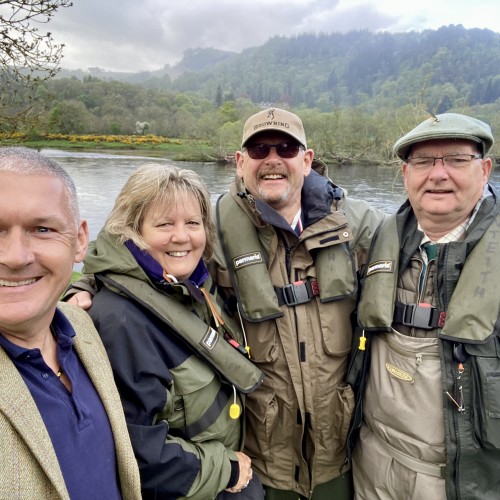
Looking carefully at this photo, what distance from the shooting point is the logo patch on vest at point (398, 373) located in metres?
2.31

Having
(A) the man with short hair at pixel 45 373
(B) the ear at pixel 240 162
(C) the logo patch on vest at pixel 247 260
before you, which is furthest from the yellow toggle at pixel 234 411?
(B) the ear at pixel 240 162

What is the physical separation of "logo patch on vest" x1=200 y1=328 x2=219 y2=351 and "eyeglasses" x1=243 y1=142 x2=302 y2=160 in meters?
1.44

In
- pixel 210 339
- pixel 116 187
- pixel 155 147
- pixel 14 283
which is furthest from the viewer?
pixel 155 147

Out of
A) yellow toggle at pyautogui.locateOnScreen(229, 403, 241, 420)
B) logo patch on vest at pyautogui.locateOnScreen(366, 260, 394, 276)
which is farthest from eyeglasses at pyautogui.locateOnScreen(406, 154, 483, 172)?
yellow toggle at pyautogui.locateOnScreen(229, 403, 241, 420)

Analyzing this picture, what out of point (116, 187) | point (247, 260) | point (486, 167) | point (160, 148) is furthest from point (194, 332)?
point (160, 148)

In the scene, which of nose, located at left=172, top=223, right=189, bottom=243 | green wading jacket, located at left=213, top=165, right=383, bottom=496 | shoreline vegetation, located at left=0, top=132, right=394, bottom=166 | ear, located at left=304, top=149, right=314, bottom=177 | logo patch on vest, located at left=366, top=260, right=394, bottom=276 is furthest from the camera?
shoreline vegetation, located at left=0, top=132, right=394, bottom=166

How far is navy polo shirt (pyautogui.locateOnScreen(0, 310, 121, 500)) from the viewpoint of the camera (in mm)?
1414

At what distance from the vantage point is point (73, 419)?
58.7 inches

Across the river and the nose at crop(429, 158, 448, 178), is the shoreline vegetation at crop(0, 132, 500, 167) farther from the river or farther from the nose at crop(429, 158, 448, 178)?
the nose at crop(429, 158, 448, 178)

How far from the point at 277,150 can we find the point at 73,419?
222 cm

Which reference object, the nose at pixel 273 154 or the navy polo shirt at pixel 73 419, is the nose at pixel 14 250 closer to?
the navy polo shirt at pixel 73 419

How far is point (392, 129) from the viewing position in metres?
53.9

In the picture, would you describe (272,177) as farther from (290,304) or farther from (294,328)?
(294,328)

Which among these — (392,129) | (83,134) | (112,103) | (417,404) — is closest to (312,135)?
(392,129)
